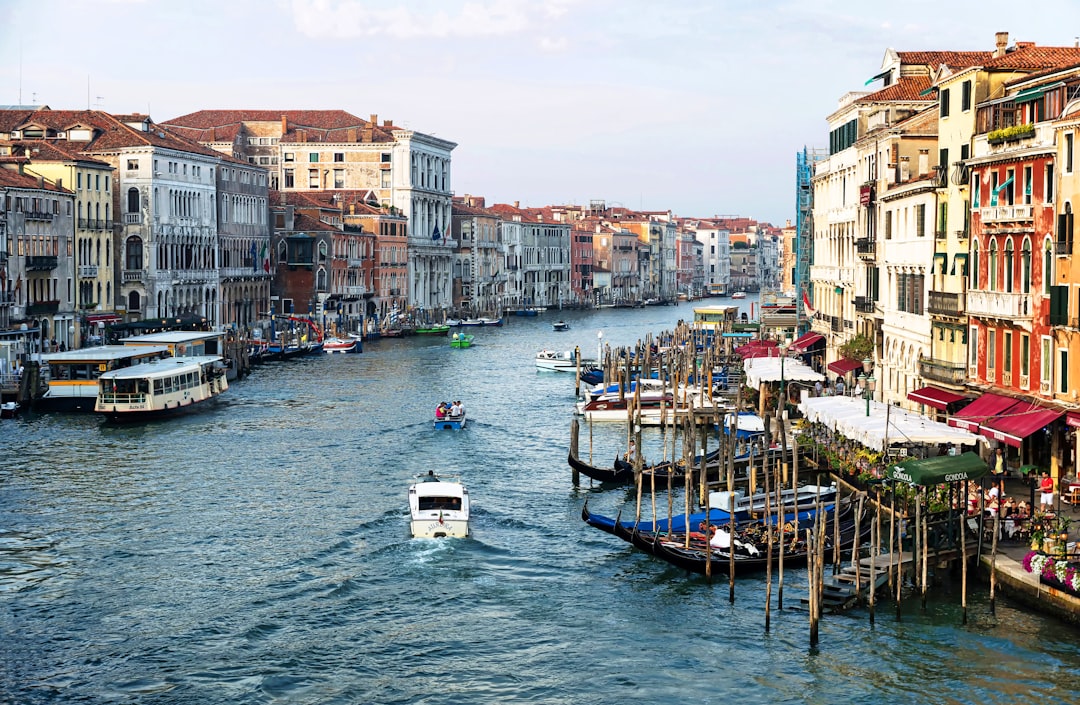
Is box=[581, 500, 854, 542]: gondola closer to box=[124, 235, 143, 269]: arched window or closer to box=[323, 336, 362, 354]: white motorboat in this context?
box=[124, 235, 143, 269]: arched window

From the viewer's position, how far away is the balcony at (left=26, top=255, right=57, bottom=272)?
49.1 meters

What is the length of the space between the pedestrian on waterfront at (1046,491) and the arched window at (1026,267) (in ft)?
9.66

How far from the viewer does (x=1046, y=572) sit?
1839 cm

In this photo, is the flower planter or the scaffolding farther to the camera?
the scaffolding

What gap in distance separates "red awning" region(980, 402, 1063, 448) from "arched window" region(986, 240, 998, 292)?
256 centimetres

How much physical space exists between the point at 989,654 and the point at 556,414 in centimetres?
2552

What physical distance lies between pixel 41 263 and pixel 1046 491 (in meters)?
36.1

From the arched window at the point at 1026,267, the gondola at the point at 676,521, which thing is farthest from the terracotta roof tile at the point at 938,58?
the gondola at the point at 676,521

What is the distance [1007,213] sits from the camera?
992 inches

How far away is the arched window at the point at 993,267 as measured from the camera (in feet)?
85.0

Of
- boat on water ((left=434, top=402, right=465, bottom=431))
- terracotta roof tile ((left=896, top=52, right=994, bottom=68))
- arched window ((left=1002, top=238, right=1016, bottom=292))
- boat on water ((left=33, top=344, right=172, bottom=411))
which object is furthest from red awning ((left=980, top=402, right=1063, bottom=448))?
boat on water ((left=33, top=344, right=172, bottom=411))

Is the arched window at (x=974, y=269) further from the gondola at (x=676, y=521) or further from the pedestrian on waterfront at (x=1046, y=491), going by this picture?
the gondola at (x=676, y=521)

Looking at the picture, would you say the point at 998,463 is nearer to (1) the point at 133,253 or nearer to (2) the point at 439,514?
(2) the point at 439,514

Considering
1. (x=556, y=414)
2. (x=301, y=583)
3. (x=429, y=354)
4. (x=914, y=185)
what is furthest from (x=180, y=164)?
(x=301, y=583)
